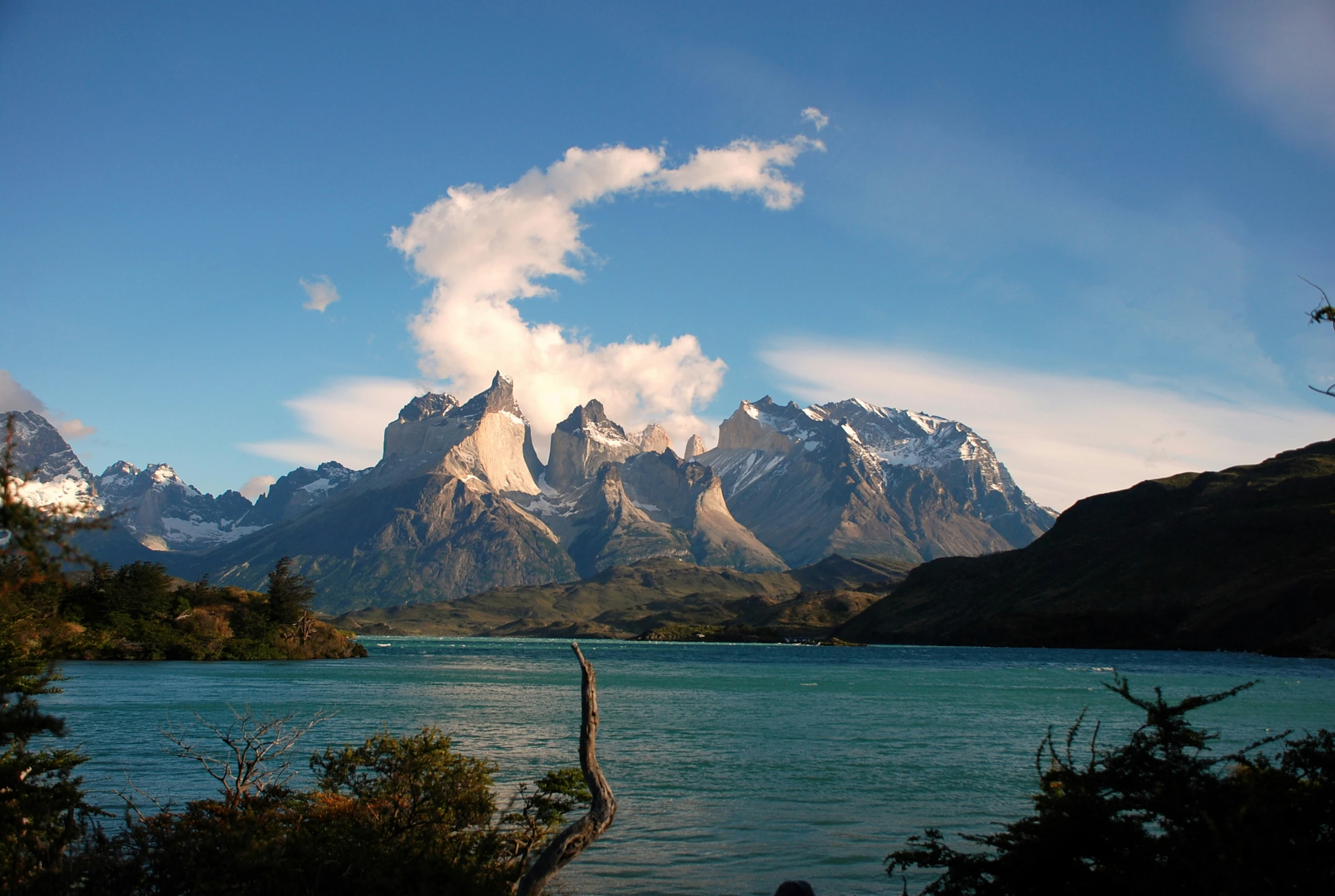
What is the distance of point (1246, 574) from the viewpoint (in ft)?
569

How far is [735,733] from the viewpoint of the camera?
53.4 meters

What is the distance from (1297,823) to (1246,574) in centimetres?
18806

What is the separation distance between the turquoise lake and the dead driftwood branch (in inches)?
339

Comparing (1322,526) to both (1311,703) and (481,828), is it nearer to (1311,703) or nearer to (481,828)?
(1311,703)

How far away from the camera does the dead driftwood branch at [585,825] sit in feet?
45.4

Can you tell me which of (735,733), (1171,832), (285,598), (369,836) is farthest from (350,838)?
(285,598)

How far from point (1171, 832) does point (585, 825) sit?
8630 mm

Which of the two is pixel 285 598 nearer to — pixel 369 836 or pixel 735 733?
pixel 735 733

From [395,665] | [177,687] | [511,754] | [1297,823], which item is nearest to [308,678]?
[177,687]

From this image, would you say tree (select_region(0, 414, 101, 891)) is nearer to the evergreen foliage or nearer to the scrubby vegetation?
the evergreen foliage

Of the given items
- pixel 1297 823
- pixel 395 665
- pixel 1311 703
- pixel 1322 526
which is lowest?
pixel 395 665

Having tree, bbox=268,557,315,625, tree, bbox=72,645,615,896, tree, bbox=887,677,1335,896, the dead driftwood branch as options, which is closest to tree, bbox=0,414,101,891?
tree, bbox=72,645,615,896

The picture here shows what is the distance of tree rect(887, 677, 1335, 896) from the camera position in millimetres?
12773

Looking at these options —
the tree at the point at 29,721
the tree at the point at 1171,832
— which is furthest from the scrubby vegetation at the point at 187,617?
the tree at the point at 1171,832
